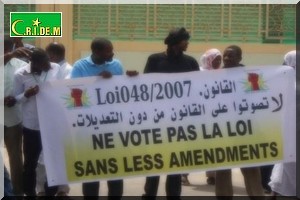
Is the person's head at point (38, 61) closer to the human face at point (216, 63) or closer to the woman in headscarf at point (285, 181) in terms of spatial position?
the human face at point (216, 63)

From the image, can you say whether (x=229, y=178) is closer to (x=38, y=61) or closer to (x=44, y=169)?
(x=44, y=169)

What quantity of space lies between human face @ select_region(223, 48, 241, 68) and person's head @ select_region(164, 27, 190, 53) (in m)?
0.36

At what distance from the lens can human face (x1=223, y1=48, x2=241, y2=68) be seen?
699 cm

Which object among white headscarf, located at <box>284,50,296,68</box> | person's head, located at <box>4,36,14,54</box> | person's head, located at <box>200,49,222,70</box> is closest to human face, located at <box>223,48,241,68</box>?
person's head, located at <box>200,49,222,70</box>

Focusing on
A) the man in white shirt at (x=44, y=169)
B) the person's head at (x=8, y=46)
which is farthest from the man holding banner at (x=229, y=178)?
the person's head at (x=8, y=46)

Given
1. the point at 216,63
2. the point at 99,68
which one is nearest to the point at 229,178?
the point at 216,63

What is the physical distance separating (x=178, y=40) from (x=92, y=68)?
77 cm

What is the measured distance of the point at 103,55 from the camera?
22.6 feet

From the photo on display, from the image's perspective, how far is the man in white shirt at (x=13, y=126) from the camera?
7215 millimetres

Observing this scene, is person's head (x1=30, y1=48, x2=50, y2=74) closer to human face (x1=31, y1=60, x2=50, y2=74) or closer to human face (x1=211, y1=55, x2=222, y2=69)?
human face (x1=31, y1=60, x2=50, y2=74)

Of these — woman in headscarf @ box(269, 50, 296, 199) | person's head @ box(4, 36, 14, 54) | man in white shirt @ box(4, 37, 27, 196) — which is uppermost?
person's head @ box(4, 36, 14, 54)

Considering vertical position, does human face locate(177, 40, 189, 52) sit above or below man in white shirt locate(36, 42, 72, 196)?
above

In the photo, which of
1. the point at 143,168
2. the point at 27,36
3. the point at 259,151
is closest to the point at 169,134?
the point at 143,168

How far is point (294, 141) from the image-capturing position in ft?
23.3
